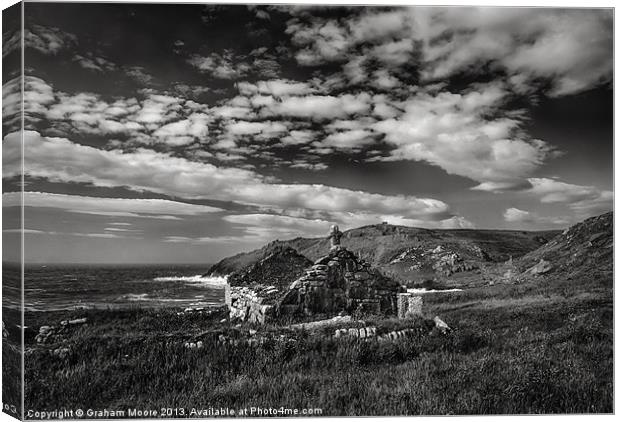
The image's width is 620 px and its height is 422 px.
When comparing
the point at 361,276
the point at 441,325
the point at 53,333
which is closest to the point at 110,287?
the point at 53,333

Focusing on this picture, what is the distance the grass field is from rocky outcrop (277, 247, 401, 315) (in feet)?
1.70

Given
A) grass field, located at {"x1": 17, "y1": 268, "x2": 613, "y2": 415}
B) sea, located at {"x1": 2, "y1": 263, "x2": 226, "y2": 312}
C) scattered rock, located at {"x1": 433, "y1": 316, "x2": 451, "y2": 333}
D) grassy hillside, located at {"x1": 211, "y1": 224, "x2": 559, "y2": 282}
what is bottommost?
grass field, located at {"x1": 17, "y1": 268, "x2": 613, "y2": 415}

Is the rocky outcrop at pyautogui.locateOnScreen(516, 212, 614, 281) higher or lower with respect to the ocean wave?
higher

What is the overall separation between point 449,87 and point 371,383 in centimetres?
538

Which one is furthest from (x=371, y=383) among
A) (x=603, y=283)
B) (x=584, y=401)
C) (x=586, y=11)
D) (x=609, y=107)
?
(x=586, y=11)

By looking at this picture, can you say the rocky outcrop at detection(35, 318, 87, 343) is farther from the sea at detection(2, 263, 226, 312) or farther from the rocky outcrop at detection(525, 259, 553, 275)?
the rocky outcrop at detection(525, 259, 553, 275)

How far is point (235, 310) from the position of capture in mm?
10125

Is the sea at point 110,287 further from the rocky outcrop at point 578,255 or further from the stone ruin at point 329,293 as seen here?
the rocky outcrop at point 578,255

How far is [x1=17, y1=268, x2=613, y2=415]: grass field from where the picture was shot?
29.2 ft

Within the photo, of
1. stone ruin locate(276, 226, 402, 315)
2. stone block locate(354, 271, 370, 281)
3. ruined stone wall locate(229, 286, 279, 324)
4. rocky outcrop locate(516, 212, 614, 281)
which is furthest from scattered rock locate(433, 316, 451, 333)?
ruined stone wall locate(229, 286, 279, 324)

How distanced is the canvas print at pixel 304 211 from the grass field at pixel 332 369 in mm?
36

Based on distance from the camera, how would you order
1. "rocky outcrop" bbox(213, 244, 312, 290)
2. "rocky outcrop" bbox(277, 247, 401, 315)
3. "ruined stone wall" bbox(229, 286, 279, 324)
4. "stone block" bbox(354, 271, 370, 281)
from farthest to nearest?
"stone block" bbox(354, 271, 370, 281) < "rocky outcrop" bbox(213, 244, 312, 290) < "rocky outcrop" bbox(277, 247, 401, 315) < "ruined stone wall" bbox(229, 286, 279, 324)

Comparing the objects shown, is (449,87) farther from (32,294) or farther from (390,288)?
(32,294)

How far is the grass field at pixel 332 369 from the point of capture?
890cm
